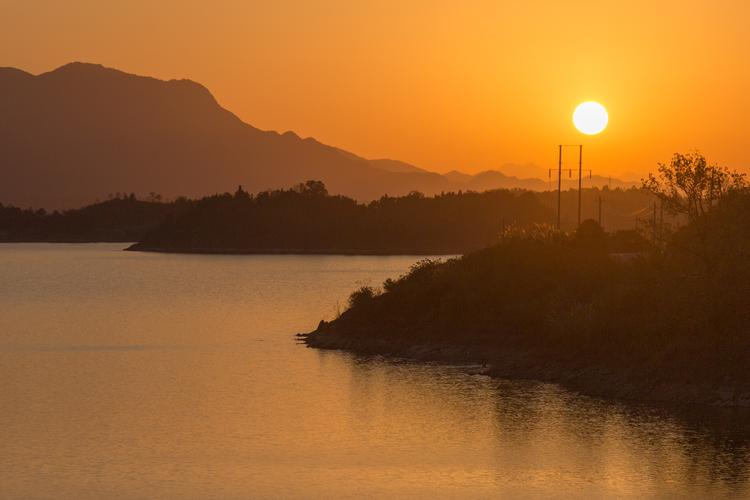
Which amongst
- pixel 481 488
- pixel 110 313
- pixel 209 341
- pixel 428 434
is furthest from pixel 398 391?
pixel 110 313

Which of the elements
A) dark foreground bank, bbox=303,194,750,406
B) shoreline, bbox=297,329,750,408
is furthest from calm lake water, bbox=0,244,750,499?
dark foreground bank, bbox=303,194,750,406

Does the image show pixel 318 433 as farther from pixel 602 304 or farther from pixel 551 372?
pixel 602 304

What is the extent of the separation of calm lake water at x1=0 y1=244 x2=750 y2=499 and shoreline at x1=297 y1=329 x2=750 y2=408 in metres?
1.61

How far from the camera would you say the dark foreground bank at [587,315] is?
6575 cm

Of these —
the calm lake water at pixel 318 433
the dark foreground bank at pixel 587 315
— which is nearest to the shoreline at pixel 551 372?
the dark foreground bank at pixel 587 315

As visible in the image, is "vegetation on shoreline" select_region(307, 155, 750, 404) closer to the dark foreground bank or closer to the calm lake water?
the dark foreground bank

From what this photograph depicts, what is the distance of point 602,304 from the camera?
7531 cm

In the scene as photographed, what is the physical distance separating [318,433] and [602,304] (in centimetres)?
2276

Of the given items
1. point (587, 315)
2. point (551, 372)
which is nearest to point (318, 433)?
point (551, 372)

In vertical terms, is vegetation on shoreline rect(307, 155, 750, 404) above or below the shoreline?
above

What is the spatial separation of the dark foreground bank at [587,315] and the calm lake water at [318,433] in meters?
2.83

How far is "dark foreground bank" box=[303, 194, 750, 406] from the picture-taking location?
6575 cm

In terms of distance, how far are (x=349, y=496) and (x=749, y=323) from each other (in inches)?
1122

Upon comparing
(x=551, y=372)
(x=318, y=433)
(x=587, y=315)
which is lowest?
(x=318, y=433)
